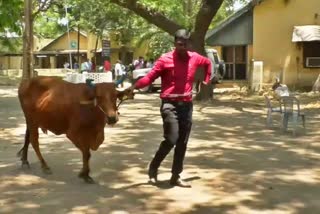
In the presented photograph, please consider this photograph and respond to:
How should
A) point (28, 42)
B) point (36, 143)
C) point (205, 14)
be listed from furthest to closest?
point (28, 42) < point (205, 14) < point (36, 143)

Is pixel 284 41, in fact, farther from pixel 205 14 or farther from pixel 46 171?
pixel 46 171

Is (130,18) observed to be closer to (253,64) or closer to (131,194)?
(253,64)

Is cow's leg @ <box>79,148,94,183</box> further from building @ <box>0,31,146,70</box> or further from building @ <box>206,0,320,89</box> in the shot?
building @ <box>0,31,146,70</box>

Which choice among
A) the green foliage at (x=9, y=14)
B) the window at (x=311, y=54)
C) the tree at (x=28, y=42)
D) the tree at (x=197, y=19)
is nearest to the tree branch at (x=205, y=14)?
the tree at (x=197, y=19)

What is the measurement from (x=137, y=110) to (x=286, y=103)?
6707 mm

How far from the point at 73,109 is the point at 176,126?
4.42ft

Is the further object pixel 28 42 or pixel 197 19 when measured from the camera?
pixel 28 42

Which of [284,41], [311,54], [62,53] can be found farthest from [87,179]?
[62,53]

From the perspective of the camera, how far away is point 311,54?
87.7ft

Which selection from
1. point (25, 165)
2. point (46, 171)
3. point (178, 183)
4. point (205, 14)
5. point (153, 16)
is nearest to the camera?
point (178, 183)

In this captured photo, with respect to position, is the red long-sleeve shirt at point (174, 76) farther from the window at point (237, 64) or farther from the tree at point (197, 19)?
the window at point (237, 64)

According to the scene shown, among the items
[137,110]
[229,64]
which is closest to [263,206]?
[137,110]

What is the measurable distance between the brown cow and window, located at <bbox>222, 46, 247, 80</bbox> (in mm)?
22516

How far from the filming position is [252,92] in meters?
25.0
